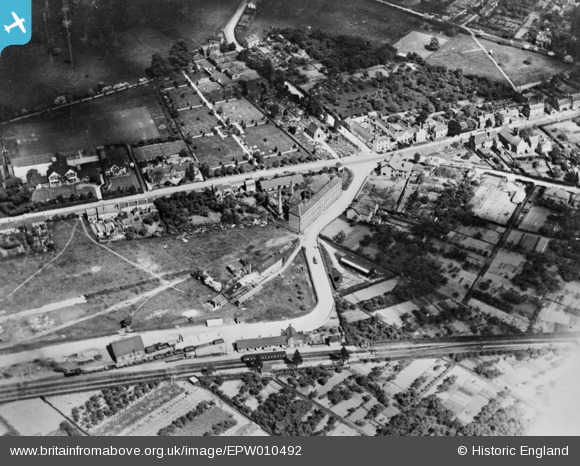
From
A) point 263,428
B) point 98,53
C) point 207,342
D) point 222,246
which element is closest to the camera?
point 263,428

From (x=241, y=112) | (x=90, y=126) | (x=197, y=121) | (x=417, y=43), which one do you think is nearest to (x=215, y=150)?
(x=197, y=121)

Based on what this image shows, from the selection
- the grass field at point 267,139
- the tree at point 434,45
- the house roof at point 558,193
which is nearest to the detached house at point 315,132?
the grass field at point 267,139

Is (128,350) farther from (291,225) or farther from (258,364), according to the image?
(291,225)

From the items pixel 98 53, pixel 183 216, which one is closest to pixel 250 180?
pixel 183 216

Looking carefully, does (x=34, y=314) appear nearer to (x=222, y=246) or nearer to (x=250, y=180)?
(x=222, y=246)

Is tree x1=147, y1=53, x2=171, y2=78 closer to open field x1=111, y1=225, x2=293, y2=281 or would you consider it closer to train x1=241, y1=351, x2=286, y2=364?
open field x1=111, y1=225, x2=293, y2=281
